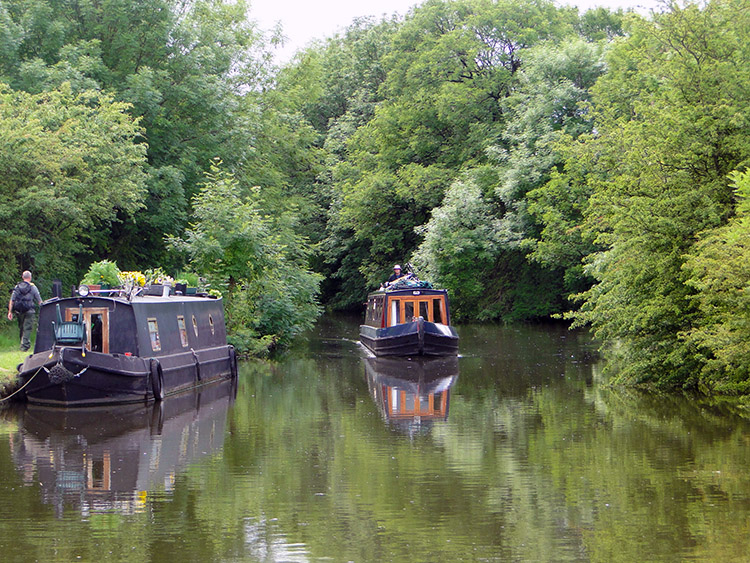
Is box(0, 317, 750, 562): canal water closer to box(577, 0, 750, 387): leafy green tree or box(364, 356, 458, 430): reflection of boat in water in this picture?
box(364, 356, 458, 430): reflection of boat in water

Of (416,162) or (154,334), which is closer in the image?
(154,334)

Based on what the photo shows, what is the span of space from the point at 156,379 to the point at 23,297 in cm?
358

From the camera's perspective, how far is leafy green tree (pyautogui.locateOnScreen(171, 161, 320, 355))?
28047 mm

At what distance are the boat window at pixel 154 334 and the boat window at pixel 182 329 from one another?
1.44 meters

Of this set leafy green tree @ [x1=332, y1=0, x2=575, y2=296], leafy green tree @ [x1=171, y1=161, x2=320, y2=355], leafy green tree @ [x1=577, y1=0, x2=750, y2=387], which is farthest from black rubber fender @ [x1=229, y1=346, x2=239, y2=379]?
leafy green tree @ [x1=332, y1=0, x2=575, y2=296]

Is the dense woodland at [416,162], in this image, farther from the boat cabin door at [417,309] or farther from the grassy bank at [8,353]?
the boat cabin door at [417,309]

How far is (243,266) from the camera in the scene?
94.6 feet

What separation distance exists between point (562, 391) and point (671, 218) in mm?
3874

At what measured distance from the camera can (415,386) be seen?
68.9 ft

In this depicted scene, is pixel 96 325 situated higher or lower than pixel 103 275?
lower

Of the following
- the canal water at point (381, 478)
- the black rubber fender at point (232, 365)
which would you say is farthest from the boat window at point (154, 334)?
the black rubber fender at point (232, 365)

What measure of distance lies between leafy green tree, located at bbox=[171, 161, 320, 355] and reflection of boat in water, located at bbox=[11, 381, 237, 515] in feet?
31.7

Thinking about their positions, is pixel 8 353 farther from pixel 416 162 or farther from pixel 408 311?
pixel 416 162

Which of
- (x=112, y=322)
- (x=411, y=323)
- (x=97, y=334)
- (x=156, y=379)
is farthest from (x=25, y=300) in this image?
(x=411, y=323)
